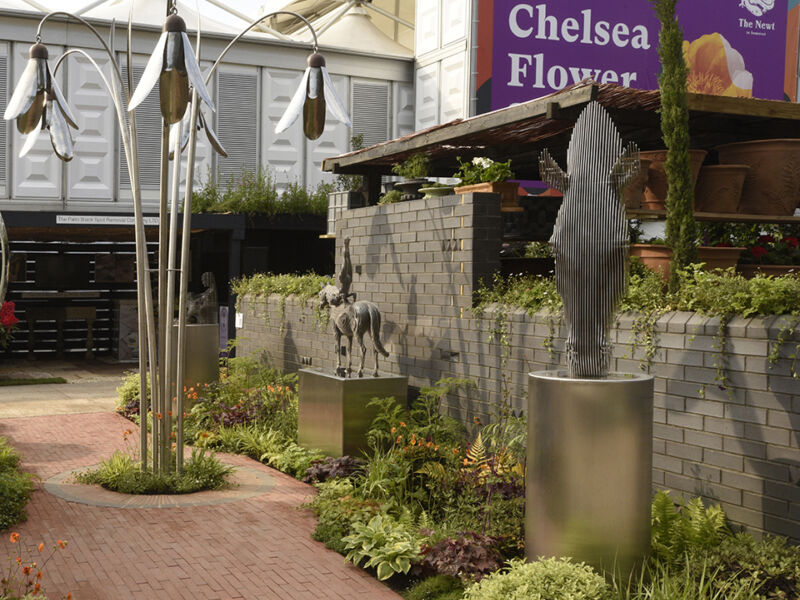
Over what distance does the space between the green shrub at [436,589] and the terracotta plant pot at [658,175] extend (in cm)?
370

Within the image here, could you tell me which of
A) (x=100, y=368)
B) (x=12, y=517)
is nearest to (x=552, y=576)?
(x=12, y=517)

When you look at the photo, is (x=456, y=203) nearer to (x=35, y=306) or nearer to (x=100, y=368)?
(x=100, y=368)

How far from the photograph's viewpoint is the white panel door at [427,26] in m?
19.9

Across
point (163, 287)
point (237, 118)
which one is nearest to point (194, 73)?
point (163, 287)

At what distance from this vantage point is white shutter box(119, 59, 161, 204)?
743 inches

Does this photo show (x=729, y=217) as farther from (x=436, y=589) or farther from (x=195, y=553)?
(x=195, y=553)

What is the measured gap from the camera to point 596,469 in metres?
4.70

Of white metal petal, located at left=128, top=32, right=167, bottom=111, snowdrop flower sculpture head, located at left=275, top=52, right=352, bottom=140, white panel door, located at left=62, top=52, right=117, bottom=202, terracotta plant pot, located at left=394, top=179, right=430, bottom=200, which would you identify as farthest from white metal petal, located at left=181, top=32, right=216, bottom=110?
white panel door, located at left=62, top=52, right=117, bottom=202

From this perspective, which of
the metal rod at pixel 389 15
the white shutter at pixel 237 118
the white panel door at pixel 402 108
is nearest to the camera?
the white shutter at pixel 237 118

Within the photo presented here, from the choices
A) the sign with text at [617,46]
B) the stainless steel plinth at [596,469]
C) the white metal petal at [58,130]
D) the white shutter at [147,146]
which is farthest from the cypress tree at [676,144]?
A: the white shutter at [147,146]

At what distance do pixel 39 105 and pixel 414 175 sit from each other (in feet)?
14.9

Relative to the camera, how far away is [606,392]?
185 inches

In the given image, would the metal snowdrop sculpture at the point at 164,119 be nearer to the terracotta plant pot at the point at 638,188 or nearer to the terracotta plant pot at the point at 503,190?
the terracotta plant pot at the point at 503,190

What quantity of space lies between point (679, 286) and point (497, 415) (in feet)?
7.32
